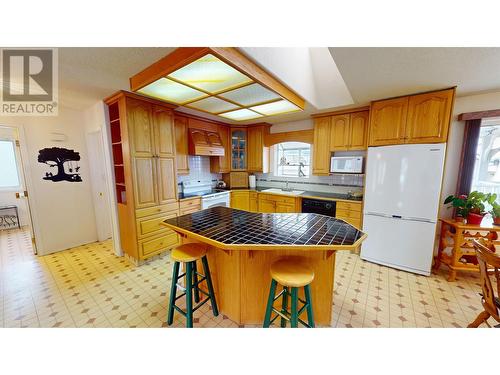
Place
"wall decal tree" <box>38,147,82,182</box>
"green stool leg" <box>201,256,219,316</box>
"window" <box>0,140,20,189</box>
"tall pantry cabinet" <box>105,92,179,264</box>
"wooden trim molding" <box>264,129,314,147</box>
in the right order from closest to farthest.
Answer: "green stool leg" <box>201,256,219,316</box>, "tall pantry cabinet" <box>105,92,179,264</box>, "wall decal tree" <box>38,147,82,182</box>, "wooden trim molding" <box>264,129,314,147</box>, "window" <box>0,140,20,189</box>

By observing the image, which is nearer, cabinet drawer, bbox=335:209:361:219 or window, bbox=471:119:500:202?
window, bbox=471:119:500:202

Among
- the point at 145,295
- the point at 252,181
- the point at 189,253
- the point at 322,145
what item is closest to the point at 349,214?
the point at 322,145

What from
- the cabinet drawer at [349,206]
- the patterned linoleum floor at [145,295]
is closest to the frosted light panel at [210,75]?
the patterned linoleum floor at [145,295]

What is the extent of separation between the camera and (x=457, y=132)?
8.43 feet

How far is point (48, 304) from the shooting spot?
6.43ft

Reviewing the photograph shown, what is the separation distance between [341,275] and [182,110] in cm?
365

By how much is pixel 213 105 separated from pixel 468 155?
3.56 metres

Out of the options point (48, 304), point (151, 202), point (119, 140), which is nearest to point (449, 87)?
point (151, 202)

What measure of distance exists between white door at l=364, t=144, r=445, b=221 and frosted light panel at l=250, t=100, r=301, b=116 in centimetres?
133

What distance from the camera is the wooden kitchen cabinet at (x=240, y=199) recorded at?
4.34m

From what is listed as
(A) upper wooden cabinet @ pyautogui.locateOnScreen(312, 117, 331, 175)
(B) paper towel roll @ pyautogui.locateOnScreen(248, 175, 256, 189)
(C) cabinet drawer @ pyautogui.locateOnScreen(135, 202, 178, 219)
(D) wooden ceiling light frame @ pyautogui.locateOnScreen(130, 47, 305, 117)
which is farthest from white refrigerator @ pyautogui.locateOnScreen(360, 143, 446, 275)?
(C) cabinet drawer @ pyautogui.locateOnScreen(135, 202, 178, 219)

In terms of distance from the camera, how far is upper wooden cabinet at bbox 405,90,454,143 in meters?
2.21

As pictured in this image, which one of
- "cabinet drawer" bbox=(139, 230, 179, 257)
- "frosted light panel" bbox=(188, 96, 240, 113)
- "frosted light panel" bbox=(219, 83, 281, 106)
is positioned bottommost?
"cabinet drawer" bbox=(139, 230, 179, 257)

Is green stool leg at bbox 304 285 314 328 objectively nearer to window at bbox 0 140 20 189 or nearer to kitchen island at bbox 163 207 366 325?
kitchen island at bbox 163 207 366 325
